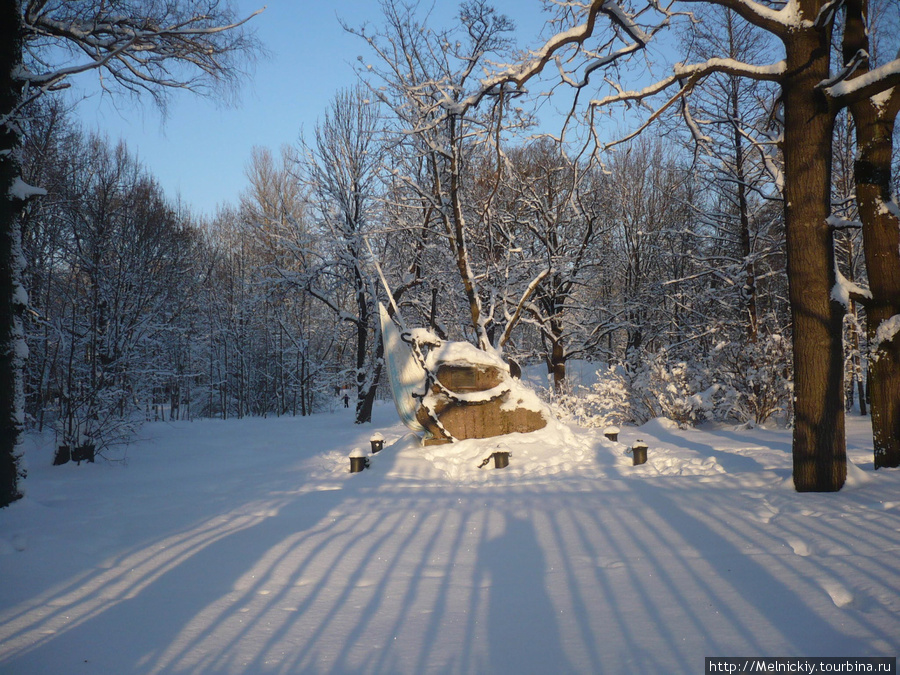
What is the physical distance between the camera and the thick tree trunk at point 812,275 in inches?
A: 177

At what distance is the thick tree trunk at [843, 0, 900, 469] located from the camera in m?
5.11

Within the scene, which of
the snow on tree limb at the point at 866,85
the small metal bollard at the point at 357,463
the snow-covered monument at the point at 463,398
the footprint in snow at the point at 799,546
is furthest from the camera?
the snow-covered monument at the point at 463,398

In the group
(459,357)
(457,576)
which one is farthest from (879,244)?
(459,357)

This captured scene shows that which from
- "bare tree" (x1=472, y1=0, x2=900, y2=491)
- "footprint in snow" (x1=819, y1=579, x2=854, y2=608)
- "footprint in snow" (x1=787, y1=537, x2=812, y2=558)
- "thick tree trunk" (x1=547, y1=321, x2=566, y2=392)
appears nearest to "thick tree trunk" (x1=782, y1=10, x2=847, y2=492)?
"bare tree" (x1=472, y1=0, x2=900, y2=491)

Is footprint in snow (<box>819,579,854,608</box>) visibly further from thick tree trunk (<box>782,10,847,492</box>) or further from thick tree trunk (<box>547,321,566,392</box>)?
thick tree trunk (<box>547,321,566,392</box>)

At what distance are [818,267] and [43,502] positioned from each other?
8452mm

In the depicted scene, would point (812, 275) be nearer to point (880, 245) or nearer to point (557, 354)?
point (880, 245)

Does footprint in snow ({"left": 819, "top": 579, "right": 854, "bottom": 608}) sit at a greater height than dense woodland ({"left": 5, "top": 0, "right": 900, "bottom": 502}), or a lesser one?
lesser

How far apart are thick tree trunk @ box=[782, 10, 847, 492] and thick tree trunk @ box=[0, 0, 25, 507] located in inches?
304

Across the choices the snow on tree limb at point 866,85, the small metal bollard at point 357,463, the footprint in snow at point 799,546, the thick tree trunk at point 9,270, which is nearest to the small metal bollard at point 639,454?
the footprint in snow at point 799,546

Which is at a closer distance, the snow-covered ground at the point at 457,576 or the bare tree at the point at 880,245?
the snow-covered ground at the point at 457,576

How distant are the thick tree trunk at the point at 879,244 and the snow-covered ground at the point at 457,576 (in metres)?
0.59

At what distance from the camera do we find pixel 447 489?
6266 mm

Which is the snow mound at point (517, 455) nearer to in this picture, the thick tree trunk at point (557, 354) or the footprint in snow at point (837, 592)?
the footprint in snow at point (837, 592)
